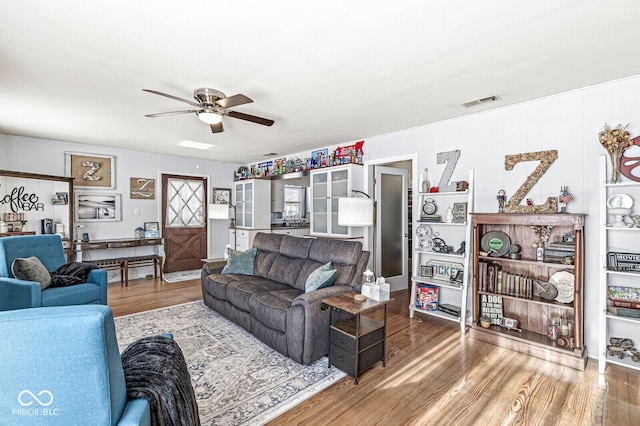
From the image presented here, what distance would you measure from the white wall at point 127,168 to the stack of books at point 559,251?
6.34 meters

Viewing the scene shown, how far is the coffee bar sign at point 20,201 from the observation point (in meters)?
4.68

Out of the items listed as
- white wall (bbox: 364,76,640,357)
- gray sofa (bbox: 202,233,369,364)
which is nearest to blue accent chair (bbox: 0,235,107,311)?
gray sofa (bbox: 202,233,369,364)

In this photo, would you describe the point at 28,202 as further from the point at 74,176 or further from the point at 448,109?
the point at 448,109

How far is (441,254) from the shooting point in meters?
3.79

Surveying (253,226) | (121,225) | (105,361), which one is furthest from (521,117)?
(121,225)

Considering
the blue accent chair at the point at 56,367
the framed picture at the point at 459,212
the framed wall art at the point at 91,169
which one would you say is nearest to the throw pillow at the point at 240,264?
the framed picture at the point at 459,212

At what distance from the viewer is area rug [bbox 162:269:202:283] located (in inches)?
234

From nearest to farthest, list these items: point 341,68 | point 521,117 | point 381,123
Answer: point 341,68, point 521,117, point 381,123

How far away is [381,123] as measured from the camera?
13.5 feet

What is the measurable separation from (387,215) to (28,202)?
19.2 ft

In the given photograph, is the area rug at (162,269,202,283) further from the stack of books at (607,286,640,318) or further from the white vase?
the stack of books at (607,286,640,318)

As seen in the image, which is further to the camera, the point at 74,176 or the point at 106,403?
the point at 74,176

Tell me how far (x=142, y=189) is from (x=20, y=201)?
5.93ft

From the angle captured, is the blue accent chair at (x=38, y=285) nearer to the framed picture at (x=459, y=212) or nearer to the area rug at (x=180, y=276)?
the area rug at (x=180, y=276)
